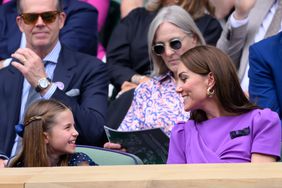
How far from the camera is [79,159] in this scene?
16.7ft

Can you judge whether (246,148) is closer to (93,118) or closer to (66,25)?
(93,118)

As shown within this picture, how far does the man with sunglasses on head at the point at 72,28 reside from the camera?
6.82 meters

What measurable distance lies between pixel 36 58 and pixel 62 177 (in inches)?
94.8

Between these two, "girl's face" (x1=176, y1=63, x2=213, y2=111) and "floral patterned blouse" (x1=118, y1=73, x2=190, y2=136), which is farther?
"floral patterned blouse" (x1=118, y1=73, x2=190, y2=136)

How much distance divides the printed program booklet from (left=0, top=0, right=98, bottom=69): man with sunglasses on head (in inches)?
59.4

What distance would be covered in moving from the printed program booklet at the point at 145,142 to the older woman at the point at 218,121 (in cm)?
50

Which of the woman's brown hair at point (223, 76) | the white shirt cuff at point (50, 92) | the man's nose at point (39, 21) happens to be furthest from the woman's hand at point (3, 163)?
the woman's brown hair at point (223, 76)

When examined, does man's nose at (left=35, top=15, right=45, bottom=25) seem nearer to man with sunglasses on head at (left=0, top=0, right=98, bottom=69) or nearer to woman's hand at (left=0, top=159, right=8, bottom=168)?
man with sunglasses on head at (left=0, top=0, right=98, bottom=69)

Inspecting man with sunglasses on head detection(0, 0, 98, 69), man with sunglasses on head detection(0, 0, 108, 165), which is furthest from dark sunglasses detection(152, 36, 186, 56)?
man with sunglasses on head detection(0, 0, 98, 69)

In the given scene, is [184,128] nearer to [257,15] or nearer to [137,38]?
[257,15]

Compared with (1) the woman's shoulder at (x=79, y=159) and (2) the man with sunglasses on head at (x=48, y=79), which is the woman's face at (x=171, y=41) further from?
(1) the woman's shoulder at (x=79, y=159)

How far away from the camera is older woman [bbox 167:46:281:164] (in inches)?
185

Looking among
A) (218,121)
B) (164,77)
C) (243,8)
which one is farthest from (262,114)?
(243,8)

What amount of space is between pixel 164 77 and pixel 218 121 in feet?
4.42
